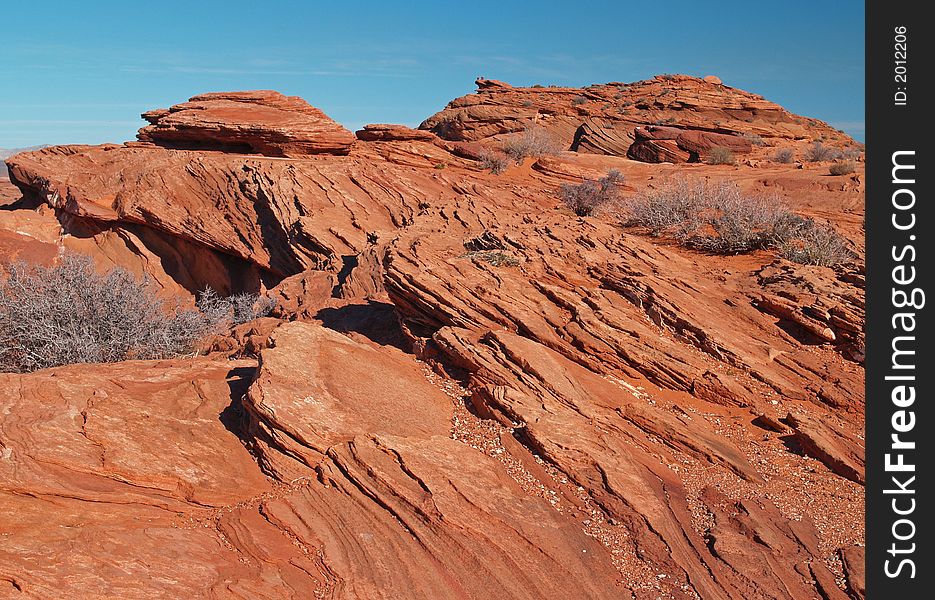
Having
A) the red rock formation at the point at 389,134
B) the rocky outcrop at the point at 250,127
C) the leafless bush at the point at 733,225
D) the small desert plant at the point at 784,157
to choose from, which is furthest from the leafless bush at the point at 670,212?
the small desert plant at the point at 784,157

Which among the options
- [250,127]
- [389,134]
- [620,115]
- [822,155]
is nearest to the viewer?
[250,127]

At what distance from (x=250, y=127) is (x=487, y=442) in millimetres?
17947

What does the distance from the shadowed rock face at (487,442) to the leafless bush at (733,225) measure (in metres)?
0.40

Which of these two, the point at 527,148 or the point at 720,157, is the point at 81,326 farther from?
the point at 720,157

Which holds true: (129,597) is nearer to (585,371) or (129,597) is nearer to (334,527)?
(334,527)

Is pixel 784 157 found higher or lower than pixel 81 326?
A: higher

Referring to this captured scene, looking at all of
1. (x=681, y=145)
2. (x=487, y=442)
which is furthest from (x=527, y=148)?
(x=487, y=442)

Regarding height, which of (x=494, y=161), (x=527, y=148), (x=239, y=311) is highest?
(x=527, y=148)

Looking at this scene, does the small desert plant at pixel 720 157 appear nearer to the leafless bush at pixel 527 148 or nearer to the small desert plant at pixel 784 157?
the small desert plant at pixel 784 157

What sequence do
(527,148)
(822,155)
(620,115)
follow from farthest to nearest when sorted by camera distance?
(620,115), (822,155), (527,148)

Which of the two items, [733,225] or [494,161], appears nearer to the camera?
[733,225]

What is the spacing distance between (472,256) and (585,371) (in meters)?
3.32

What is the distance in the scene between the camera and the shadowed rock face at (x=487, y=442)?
15.8 ft

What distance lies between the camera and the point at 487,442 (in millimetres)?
6348
